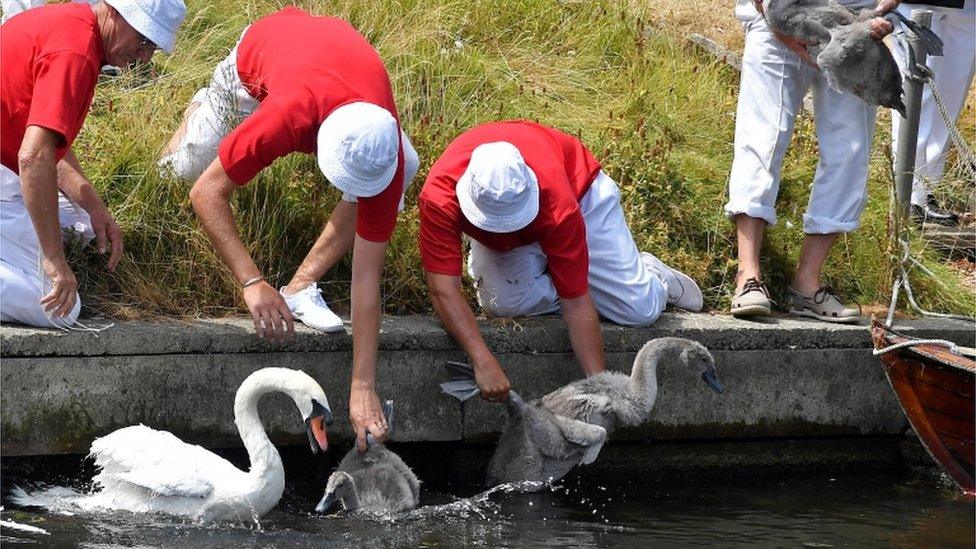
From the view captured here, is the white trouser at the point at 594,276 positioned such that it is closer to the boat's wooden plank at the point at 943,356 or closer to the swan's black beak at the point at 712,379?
the swan's black beak at the point at 712,379

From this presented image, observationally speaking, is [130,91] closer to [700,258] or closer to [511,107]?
[511,107]

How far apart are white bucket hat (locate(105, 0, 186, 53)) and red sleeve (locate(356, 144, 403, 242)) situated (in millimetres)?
1103

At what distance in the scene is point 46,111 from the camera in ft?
19.4

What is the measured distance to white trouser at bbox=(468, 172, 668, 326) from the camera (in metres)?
7.31

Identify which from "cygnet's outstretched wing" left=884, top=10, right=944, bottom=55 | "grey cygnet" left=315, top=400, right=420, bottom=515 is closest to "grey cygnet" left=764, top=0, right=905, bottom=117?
"cygnet's outstretched wing" left=884, top=10, right=944, bottom=55

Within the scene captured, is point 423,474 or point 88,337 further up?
point 88,337

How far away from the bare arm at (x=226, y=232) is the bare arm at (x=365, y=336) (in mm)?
391

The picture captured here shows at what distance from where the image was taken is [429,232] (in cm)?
687

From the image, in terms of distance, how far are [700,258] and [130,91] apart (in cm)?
341

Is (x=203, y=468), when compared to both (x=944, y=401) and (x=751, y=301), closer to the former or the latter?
(x=751, y=301)

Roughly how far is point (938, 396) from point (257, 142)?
3463mm

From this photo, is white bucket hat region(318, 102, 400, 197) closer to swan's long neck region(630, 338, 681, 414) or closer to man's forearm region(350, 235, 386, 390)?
man's forearm region(350, 235, 386, 390)

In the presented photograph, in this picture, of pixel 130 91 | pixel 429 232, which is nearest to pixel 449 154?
pixel 429 232

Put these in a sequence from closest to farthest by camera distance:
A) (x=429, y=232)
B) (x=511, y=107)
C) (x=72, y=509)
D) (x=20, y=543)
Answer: (x=20, y=543), (x=72, y=509), (x=429, y=232), (x=511, y=107)
